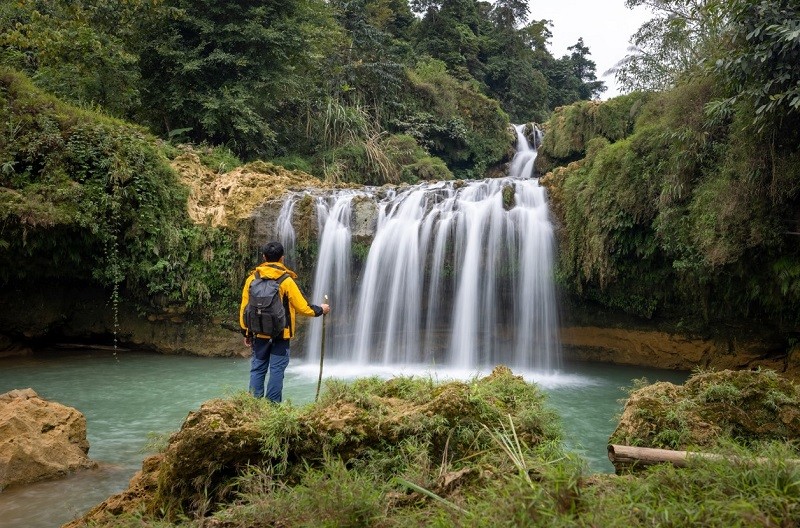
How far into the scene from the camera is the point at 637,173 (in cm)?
950

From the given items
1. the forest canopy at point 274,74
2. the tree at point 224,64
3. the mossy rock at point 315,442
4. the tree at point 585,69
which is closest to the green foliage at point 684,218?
the mossy rock at point 315,442

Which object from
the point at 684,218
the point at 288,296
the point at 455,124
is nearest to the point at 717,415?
the point at 288,296

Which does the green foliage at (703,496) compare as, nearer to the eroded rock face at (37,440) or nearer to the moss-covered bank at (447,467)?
the moss-covered bank at (447,467)

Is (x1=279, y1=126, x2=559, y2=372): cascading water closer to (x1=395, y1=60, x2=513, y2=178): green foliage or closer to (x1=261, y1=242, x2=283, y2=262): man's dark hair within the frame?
(x1=261, y1=242, x2=283, y2=262): man's dark hair

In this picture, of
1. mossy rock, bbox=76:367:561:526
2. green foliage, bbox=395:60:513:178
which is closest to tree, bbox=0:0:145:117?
green foliage, bbox=395:60:513:178

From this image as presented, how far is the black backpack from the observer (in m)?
5.03

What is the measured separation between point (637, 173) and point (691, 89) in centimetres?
152

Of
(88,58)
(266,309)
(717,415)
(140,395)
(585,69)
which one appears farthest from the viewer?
(585,69)

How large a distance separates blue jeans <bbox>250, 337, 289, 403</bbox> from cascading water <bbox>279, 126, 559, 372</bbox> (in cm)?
588

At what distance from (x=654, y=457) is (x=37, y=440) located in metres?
4.94

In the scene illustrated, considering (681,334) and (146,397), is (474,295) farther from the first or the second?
(146,397)

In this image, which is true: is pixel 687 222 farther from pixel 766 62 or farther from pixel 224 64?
pixel 224 64

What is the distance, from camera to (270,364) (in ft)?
17.1

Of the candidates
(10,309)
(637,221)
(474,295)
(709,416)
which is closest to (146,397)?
(10,309)
